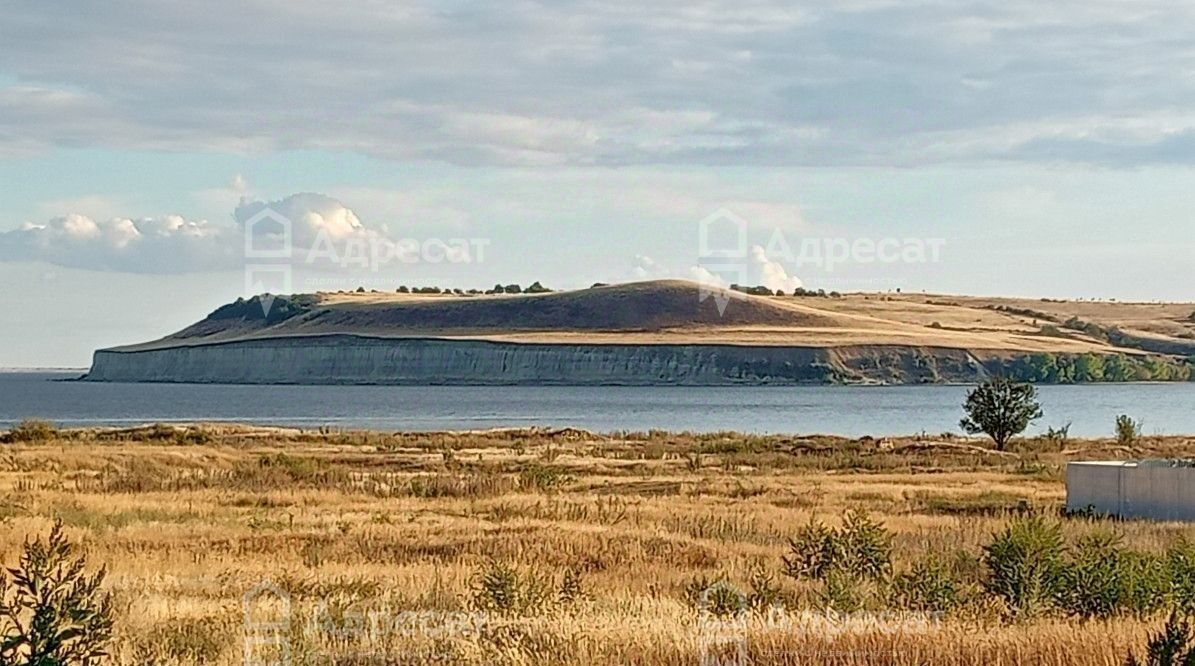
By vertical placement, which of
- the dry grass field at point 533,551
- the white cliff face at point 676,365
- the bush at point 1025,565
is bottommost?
the dry grass field at point 533,551

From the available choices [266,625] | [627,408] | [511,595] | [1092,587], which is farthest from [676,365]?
[266,625]

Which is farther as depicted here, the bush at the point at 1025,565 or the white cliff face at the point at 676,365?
the white cliff face at the point at 676,365

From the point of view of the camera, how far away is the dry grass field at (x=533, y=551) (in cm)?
1116

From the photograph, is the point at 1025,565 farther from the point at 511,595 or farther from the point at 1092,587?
the point at 511,595

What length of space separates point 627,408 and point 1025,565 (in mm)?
114182

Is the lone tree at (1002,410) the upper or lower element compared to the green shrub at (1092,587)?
upper

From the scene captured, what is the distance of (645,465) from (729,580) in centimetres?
3007

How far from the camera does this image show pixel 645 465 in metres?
47.4

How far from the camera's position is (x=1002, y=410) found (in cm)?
6247

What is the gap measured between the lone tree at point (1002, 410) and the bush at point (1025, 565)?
151 ft

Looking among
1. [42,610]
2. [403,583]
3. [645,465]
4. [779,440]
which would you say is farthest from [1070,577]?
[779,440]

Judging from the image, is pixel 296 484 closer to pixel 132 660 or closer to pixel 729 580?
pixel 729 580

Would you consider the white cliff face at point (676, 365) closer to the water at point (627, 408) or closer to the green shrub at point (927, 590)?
the water at point (627, 408)

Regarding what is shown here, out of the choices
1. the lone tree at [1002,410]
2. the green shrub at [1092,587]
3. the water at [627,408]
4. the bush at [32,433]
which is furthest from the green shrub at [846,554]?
the water at [627,408]
